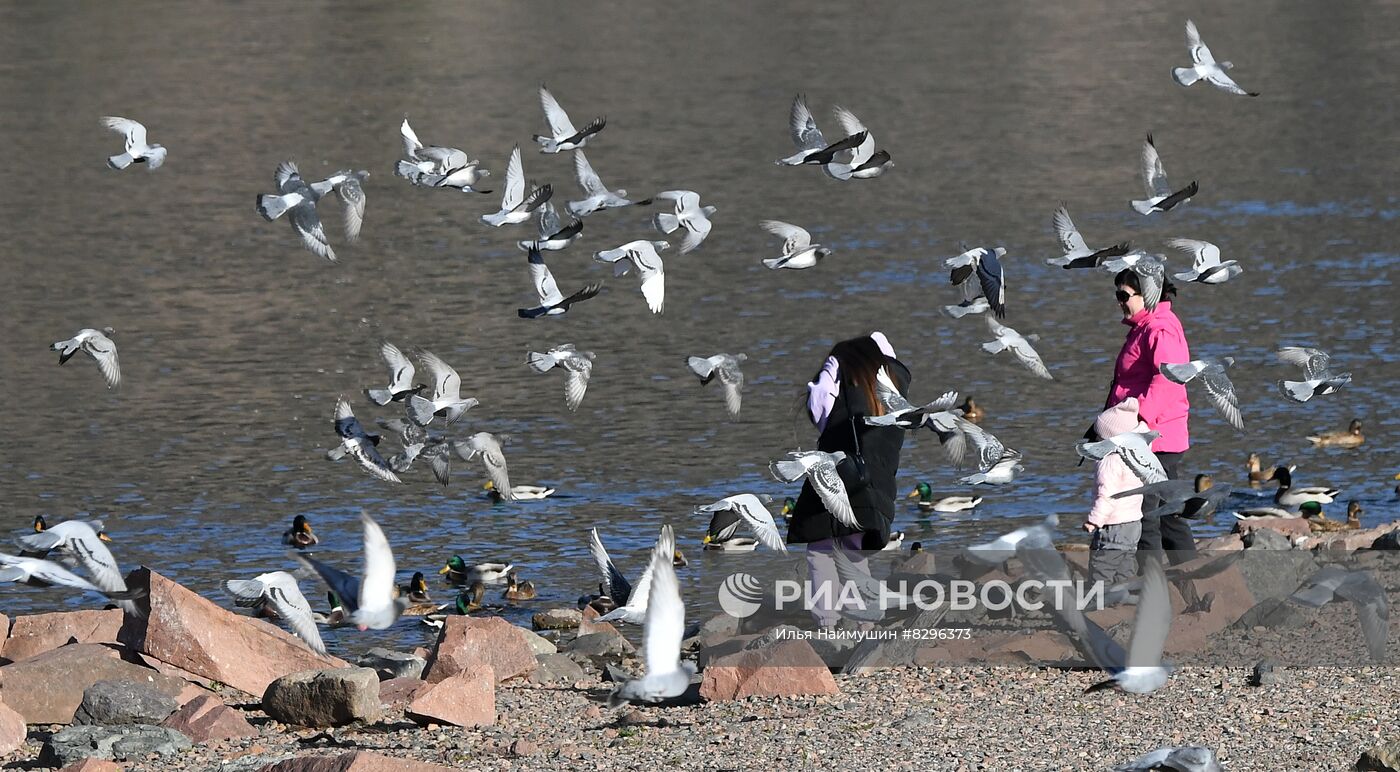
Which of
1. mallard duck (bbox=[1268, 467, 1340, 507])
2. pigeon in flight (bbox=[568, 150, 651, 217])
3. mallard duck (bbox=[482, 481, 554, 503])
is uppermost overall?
pigeon in flight (bbox=[568, 150, 651, 217])

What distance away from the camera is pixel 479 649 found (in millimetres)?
14555

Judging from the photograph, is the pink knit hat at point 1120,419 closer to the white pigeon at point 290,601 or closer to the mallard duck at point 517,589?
the white pigeon at point 290,601

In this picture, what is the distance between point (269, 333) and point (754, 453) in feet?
30.9

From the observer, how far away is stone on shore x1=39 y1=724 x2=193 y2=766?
498 inches

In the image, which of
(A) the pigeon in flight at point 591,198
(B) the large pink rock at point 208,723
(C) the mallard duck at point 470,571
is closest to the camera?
(B) the large pink rock at point 208,723

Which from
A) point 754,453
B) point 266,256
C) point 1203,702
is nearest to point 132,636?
point 1203,702

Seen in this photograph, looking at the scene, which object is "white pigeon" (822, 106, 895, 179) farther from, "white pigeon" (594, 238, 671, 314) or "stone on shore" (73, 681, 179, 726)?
"stone on shore" (73, 681, 179, 726)

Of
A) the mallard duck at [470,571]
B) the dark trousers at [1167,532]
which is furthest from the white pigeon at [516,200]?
the dark trousers at [1167,532]

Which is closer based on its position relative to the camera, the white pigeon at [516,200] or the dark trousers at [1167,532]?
the dark trousers at [1167,532]

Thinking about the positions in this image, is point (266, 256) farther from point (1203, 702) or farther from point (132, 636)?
point (1203, 702)

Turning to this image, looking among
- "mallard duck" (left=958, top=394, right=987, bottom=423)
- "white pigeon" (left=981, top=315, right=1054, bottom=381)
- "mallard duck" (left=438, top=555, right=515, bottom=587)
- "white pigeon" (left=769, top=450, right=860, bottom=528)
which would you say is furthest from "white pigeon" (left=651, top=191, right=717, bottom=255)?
"mallard duck" (left=958, top=394, right=987, bottom=423)

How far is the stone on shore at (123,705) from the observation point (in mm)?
13406
